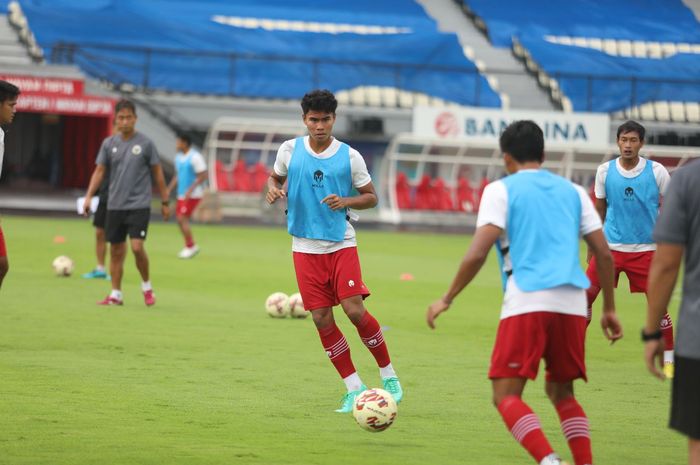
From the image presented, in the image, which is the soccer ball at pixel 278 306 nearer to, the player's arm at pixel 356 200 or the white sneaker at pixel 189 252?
the player's arm at pixel 356 200

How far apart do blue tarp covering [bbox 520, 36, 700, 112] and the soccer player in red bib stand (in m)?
32.7

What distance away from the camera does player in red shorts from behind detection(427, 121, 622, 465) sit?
6520 mm

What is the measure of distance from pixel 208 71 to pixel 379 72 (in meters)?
5.62

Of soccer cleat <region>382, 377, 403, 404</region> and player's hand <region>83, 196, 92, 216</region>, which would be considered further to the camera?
player's hand <region>83, 196, 92, 216</region>

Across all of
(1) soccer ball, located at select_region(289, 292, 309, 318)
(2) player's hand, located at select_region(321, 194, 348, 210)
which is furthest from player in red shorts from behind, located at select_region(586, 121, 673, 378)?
(1) soccer ball, located at select_region(289, 292, 309, 318)

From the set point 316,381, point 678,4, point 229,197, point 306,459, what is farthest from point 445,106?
point 306,459

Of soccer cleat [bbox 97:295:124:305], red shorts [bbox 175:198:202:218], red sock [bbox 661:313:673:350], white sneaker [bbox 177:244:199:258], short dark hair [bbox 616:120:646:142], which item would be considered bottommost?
white sneaker [bbox 177:244:199:258]

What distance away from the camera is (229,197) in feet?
127

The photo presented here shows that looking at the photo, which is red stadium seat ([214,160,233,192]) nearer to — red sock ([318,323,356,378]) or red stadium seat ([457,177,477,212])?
red stadium seat ([457,177,477,212])

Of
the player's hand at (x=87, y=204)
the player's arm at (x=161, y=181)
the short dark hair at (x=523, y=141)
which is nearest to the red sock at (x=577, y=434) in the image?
the short dark hair at (x=523, y=141)

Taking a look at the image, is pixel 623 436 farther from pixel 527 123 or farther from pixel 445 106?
pixel 445 106

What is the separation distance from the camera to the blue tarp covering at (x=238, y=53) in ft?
133

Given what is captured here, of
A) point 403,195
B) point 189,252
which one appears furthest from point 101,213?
point 403,195

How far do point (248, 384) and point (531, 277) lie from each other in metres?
4.33
